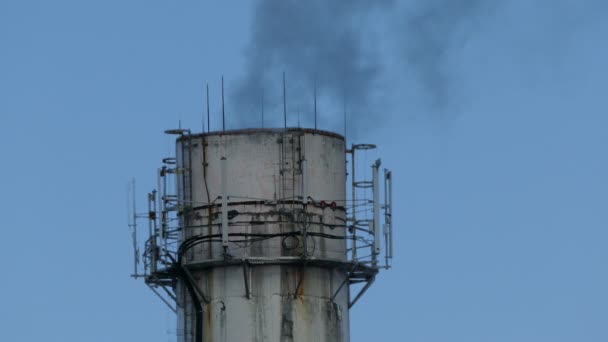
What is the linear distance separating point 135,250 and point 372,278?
691 cm

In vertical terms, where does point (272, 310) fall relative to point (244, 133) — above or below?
below

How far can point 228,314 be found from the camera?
2795 inches

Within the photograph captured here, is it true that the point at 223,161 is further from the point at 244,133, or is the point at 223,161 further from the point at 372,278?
the point at 372,278

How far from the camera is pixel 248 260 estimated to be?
7069 cm

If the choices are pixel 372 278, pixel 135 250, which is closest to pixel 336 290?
pixel 372 278

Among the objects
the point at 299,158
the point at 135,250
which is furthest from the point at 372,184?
the point at 135,250

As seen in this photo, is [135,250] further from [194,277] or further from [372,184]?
[372,184]

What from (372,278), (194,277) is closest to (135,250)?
(194,277)

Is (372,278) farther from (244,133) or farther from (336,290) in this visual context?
(244,133)

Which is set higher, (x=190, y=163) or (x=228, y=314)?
(x=190, y=163)

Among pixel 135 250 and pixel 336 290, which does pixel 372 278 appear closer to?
pixel 336 290

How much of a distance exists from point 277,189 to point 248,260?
222cm

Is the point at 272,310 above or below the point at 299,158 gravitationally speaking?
below

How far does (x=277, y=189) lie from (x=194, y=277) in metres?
3.46
